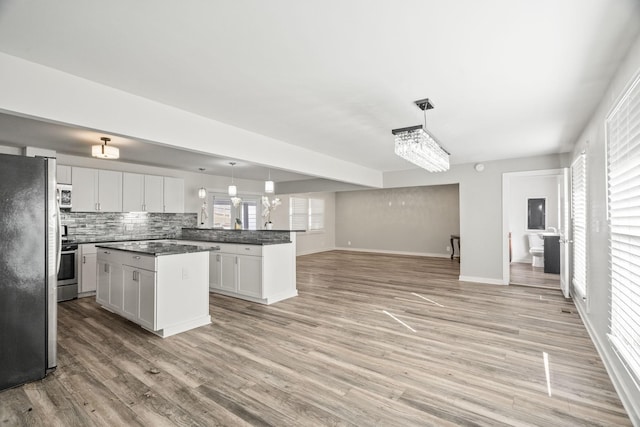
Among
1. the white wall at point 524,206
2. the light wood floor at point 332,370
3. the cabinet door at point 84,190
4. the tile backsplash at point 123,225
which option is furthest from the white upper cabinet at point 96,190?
the white wall at point 524,206

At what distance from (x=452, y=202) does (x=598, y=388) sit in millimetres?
7527

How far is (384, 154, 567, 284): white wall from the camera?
575cm

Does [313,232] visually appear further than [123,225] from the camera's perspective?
Yes

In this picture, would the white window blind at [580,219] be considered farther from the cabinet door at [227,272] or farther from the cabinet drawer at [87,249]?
the cabinet drawer at [87,249]

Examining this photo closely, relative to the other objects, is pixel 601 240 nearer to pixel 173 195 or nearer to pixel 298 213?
pixel 173 195

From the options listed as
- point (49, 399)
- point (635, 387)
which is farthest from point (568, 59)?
point (49, 399)

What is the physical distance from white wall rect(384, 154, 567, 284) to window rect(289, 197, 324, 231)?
16.1 ft

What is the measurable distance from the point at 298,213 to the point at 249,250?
542 centimetres

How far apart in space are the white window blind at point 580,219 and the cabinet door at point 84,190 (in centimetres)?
702

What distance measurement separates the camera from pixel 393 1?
A: 161 cm

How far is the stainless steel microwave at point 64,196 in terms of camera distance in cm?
500

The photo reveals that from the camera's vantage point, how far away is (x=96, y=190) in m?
5.45

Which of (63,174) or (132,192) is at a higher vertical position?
(63,174)

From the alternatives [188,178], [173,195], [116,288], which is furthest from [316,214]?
[116,288]
